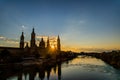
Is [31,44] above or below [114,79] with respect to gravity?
above

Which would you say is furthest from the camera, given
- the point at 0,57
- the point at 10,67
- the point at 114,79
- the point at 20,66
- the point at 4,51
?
the point at 4,51

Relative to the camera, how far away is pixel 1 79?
173ft

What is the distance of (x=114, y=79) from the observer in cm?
5756

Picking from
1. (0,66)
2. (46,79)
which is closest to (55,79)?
(46,79)

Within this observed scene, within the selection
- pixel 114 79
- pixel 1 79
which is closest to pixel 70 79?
pixel 114 79

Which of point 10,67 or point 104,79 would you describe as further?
point 10,67

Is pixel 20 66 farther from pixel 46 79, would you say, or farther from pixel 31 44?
pixel 31 44

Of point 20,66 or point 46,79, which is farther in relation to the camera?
point 20,66

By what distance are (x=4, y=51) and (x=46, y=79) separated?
154ft

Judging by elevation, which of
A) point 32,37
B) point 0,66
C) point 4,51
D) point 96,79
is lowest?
point 96,79

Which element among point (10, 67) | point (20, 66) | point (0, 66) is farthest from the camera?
point (20, 66)

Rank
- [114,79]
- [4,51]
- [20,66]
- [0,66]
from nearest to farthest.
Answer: [114,79]
[0,66]
[20,66]
[4,51]

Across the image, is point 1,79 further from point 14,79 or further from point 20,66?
point 20,66

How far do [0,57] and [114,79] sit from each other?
194ft
